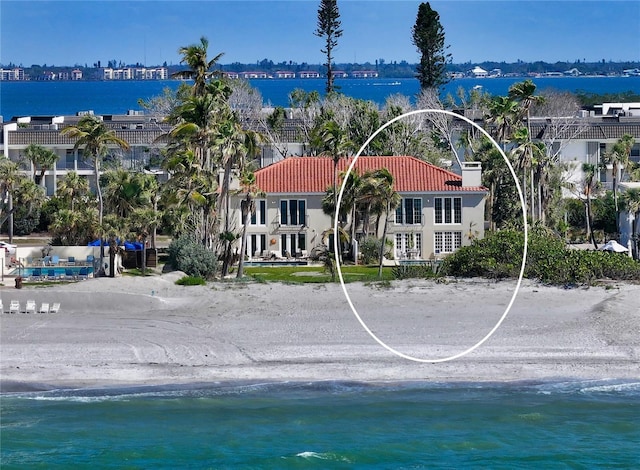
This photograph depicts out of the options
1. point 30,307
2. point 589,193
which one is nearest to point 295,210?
point 589,193

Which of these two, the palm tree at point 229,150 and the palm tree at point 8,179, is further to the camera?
the palm tree at point 8,179

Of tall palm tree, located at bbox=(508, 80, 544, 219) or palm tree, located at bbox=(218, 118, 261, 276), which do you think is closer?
palm tree, located at bbox=(218, 118, 261, 276)


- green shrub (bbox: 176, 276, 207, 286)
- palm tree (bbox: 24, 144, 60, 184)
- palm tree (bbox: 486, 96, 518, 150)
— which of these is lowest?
green shrub (bbox: 176, 276, 207, 286)

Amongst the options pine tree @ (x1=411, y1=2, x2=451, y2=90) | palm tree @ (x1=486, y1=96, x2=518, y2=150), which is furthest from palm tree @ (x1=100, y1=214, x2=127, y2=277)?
pine tree @ (x1=411, y1=2, x2=451, y2=90)

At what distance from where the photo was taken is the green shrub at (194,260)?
43.3 meters

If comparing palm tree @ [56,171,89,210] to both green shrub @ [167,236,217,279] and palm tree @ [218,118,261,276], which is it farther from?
green shrub @ [167,236,217,279]

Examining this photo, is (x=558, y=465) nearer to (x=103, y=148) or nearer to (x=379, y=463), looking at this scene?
(x=379, y=463)

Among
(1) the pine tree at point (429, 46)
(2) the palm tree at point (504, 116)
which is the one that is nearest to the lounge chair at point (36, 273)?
(2) the palm tree at point (504, 116)

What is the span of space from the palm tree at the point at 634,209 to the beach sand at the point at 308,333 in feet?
31.7

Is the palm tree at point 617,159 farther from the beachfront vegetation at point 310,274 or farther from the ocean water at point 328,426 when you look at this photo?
the ocean water at point 328,426

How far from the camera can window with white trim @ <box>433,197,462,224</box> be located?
52.0m

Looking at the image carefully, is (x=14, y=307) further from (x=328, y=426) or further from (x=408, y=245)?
(x=408, y=245)

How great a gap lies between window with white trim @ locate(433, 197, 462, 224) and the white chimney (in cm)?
82

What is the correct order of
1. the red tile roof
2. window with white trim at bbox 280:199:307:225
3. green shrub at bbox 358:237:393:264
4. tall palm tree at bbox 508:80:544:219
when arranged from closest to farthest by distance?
1. green shrub at bbox 358:237:393:264
2. tall palm tree at bbox 508:80:544:219
3. the red tile roof
4. window with white trim at bbox 280:199:307:225
